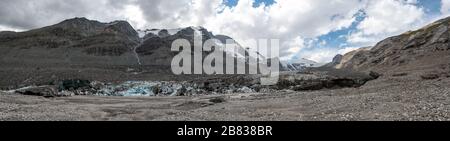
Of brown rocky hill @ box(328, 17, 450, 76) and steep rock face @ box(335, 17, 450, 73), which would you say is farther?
steep rock face @ box(335, 17, 450, 73)

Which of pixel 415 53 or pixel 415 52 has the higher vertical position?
pixel 415 52

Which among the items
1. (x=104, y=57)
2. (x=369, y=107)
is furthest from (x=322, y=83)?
(x=104, y=57)

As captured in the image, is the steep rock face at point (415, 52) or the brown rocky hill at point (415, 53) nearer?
the brown rocky hill at point (415, 53)

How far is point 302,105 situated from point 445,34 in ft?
190

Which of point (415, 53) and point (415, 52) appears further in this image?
point (415, 52)

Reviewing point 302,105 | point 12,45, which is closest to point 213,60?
point 12,45

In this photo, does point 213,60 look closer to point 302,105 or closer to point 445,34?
point 445,34

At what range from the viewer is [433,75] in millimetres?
39781

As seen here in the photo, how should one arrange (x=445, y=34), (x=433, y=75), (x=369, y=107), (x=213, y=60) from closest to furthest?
(x=369, y=107)
(x=433, y=75)
(x=445, y=34)
(x=213, y=60)
